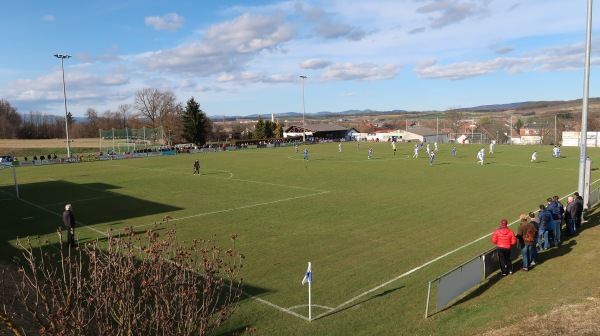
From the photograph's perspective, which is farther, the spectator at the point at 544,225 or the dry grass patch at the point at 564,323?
the spectator at the point at 544,225

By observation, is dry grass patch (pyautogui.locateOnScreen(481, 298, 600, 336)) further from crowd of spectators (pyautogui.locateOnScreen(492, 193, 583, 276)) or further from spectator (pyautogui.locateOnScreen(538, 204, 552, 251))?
spectator (pyautogui.locateOnScreen(538, 204, 552, 251))

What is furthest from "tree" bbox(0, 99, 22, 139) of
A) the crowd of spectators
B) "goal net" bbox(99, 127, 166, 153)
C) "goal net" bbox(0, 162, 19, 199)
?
the crowd of spectators

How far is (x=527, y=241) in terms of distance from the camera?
39.6 ft

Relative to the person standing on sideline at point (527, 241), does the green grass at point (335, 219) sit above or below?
below

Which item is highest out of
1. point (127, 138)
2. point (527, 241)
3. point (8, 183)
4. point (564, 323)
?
point (127, 138)

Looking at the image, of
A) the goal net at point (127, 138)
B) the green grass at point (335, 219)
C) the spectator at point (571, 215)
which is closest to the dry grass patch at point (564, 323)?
the green grass at point (335, 219)

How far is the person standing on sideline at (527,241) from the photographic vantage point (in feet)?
39.4

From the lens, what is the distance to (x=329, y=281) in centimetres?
1273

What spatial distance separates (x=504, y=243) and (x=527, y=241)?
827 mm

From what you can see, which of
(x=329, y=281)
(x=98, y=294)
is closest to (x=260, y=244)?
(x=329, y=281)

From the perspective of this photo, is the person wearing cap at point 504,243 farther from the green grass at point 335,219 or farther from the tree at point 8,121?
the tree at point 8,121

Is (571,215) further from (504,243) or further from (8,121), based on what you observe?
(8,121)

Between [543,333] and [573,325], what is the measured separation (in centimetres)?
63

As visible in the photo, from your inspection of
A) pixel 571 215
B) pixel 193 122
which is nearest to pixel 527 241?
pixel 571 215
